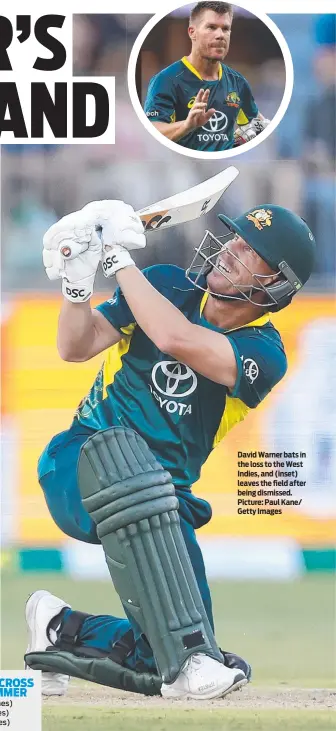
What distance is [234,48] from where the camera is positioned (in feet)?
11.4

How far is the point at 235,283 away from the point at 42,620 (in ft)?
4.06

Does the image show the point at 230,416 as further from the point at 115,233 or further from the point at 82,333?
the point at 115,233

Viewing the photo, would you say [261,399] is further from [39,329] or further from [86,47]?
[86,47]

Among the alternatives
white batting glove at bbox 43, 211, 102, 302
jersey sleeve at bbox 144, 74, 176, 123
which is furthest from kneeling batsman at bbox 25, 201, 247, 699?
jersey sleeve at bbox 144, 74, 176, 123

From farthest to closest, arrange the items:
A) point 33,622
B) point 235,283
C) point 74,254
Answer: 1. point 33,622
2. point 235,283
3. point 74,254

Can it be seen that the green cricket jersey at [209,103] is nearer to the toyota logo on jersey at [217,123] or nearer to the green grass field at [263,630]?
the toyota logo on jersey at [217,123]

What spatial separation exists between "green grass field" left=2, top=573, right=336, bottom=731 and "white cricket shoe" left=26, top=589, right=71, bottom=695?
3 cm

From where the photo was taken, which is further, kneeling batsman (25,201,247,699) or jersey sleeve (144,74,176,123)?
jersey sleeve (144,74,176,123)

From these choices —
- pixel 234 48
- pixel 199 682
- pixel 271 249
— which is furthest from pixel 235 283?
pixel 199 682

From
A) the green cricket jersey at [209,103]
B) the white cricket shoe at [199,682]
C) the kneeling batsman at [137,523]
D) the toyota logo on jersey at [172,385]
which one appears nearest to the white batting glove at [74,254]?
the kneeling batsman at [137,523]

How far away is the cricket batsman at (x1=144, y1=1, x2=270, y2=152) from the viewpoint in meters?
3.47

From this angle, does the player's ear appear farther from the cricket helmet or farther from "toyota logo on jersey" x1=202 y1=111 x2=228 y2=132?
the cricket helmet

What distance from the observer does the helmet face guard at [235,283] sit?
3.41m

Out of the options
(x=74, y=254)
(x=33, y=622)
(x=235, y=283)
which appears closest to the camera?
(x=74, y=254)
